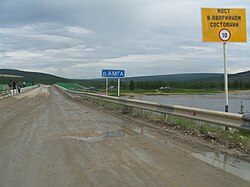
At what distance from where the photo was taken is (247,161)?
6.27 meters

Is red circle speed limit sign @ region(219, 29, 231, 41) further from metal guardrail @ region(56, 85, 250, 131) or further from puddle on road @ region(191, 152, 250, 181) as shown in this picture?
puddle on road @ region(191, 152, 250, 181)

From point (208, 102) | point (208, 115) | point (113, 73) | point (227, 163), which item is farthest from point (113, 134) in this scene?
point (208, 102)

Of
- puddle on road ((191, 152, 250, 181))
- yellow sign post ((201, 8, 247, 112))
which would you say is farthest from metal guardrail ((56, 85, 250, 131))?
yellow sign post ((201, 8, 247, 112))

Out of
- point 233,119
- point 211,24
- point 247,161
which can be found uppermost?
point 211,24

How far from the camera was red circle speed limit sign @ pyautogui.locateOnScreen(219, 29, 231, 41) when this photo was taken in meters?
9.98

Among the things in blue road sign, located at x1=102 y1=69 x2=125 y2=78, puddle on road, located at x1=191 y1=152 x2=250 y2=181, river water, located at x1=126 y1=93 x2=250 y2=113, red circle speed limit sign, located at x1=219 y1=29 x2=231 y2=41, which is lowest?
river water, located at x1=126 y1=93 x2=250 y2=113

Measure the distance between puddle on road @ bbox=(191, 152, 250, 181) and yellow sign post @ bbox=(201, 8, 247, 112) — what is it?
13.5ft

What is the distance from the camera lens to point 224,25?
10062 millimetres

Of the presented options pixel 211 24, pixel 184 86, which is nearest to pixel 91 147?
pixel 211 24

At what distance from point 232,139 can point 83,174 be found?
14.6 ft

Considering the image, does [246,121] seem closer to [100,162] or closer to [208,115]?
[208,115]

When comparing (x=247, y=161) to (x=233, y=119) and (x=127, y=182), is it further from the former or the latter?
(x=127, y=182)

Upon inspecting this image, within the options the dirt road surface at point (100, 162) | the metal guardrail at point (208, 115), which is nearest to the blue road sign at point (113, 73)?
the metal guardrail at point (208, 115)

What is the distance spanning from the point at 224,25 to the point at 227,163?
5.48 metres
